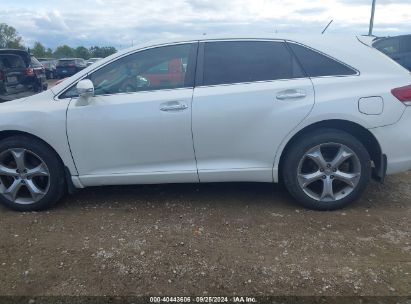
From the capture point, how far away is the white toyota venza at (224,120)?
3.67 meters

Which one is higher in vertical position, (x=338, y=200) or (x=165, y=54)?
(x=165, y=54)

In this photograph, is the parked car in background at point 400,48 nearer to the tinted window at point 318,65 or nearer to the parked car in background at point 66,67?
the tinted window at point 318,65

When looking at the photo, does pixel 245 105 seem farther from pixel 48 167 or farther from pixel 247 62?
pixel 48 167

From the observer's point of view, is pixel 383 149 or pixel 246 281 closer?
pixel 246 281

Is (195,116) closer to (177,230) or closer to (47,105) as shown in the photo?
(177,230)

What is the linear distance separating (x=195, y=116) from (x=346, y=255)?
173 centimetres

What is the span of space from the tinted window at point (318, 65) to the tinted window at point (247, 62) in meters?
0.08

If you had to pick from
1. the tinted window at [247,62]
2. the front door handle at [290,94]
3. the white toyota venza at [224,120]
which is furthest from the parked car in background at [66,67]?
the front door handle at [290,94]

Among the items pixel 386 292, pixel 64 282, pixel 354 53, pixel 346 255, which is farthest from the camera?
pixel 354 53

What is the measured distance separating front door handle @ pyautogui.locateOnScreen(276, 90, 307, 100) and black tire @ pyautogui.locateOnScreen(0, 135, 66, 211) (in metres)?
2.21

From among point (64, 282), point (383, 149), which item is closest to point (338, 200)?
point (383, 149)

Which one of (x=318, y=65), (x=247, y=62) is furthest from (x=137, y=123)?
A: (x=318, y=65)

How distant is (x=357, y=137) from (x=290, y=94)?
80 cm

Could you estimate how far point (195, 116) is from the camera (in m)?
3.68
